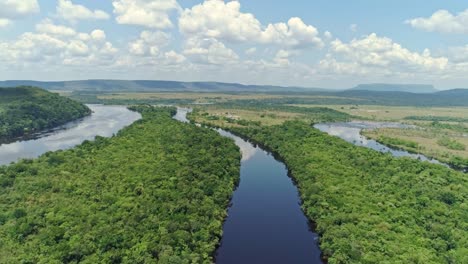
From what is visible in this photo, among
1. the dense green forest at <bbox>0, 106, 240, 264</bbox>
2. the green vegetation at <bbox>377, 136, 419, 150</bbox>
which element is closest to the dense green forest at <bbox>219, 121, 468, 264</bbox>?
the dense green forest at <bbox>0, 106, 240, 264</bbox>

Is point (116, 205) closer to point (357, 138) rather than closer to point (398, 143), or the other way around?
point (398, 143)

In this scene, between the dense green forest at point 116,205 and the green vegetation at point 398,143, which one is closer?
the dense green forest at point 116,205

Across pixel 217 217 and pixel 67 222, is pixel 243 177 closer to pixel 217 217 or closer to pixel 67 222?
pixel 217 217

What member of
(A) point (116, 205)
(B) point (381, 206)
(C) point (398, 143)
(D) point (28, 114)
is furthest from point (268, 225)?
(D) point (28, 114)

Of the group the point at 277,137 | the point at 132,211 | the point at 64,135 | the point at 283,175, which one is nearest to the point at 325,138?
the point at 277,137

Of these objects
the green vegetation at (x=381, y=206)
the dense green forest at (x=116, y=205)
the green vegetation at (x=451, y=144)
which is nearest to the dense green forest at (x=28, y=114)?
the dense green forest at (x=116, y=205)

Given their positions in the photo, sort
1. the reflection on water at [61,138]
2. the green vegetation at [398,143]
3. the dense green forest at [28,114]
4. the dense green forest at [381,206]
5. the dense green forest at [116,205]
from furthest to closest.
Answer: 1. the dense green forest at [28,114]
2. the green vegetation at [398,143]
3. the reflection on water at [61,138]
4. the dense green forest at [381,206]
5. the dense green forest at [116,205]

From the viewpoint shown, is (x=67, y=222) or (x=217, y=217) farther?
(x=217, y=217)

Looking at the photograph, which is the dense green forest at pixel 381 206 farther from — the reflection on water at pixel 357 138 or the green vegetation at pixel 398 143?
the green vegetation at pixel 398 143
